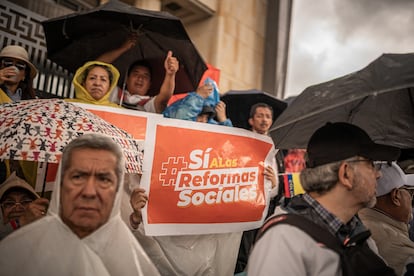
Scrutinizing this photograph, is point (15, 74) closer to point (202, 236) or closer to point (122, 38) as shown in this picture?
point (122, 38)

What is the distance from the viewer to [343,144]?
1.98m

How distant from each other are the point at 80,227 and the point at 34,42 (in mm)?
4329

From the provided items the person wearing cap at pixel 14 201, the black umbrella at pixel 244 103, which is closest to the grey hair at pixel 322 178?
the person wearing cap at pixel 14 201

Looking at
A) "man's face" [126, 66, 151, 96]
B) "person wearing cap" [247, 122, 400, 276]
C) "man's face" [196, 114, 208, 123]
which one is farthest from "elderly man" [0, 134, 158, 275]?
"man's face" [196, 114, 208, 123]

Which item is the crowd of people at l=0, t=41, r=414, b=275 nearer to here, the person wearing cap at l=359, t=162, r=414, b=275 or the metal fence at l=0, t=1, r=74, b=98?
the person wearing cap at l=359, t=162, r=414, b=275

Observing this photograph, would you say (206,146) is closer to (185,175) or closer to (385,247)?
(185,175)

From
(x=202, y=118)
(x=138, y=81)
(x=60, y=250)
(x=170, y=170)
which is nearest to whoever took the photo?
(x=60, y=250)

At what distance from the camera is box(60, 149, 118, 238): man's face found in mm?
1694

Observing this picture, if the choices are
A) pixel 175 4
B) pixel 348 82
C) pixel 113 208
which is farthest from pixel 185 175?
pixel 175 4

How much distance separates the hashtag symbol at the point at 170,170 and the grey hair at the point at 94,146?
741mm

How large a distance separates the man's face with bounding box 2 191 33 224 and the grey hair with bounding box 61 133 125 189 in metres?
0.67

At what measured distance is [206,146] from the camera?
2771mm

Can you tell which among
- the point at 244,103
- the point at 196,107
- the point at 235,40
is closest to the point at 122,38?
the point at 196,107

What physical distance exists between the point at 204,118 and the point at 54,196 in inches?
92.0
